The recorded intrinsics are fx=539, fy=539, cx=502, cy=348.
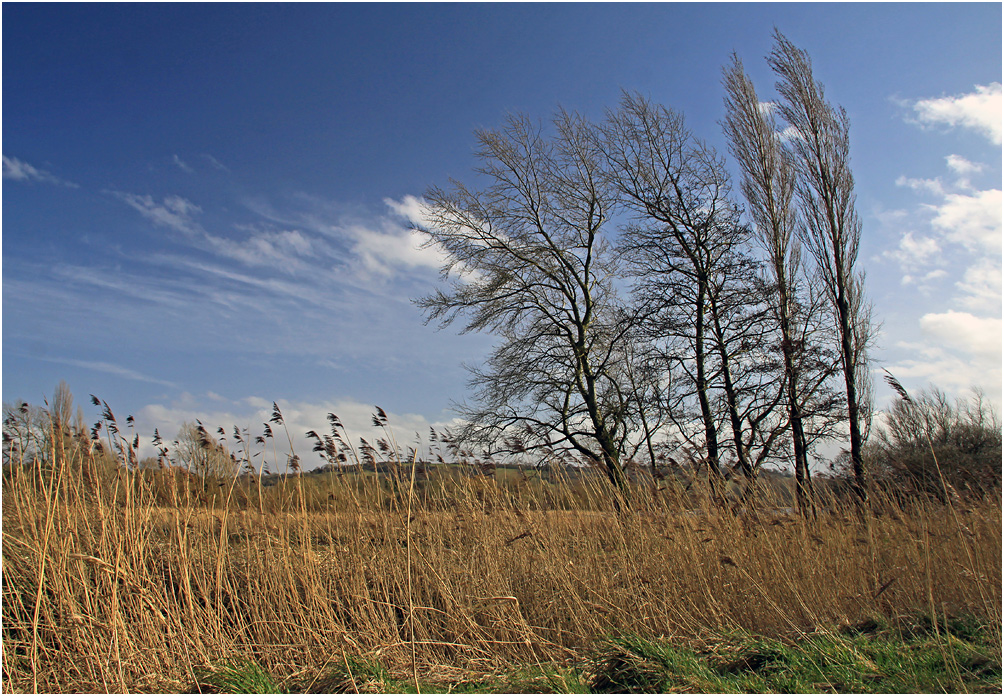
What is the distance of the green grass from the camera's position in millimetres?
3439

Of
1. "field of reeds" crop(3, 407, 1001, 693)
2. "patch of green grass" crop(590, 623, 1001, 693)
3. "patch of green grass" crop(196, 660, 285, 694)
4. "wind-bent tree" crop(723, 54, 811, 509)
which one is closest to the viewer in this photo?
"patch of green grass" crop(590, 623, 1001, 693)

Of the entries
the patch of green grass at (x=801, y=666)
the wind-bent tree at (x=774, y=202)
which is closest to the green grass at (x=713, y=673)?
the patch of green grass at (x=801, y=666)

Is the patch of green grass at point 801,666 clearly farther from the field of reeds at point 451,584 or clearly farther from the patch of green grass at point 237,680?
the patch of green grass at point 237,680

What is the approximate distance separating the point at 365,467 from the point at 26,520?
336 cm

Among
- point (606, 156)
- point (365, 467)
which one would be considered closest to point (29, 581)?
point (365, 467)

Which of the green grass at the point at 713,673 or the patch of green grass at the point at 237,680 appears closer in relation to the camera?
the green grass at the point at 713,673

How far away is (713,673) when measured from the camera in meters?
3.54

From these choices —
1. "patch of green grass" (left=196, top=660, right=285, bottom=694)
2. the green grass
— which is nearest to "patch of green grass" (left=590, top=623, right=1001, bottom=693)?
the green grass

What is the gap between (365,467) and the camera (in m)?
5.60

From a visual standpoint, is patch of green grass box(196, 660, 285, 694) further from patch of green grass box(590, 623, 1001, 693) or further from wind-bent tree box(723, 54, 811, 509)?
wind-bent tree box(723, 54, 811, 509)

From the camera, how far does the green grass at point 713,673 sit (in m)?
3.44

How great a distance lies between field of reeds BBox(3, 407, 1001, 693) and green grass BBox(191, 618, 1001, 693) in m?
0.02

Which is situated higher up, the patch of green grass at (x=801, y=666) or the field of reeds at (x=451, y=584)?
the field of reeds at (x=451, y=584)

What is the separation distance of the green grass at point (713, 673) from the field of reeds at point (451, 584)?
2cm
